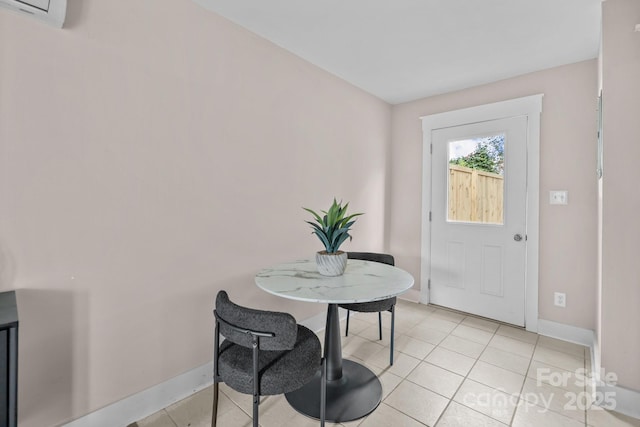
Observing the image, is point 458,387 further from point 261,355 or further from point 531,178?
point 531,178

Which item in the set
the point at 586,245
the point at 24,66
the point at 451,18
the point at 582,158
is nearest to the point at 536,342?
the point at 586,245

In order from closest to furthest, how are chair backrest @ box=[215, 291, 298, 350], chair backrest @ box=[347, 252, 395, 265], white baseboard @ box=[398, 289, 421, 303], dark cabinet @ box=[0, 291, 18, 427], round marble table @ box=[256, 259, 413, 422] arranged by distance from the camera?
dark cabinet @ box=[0, 291, 18, 427] < chair backrest @ box=[215, 291, 298, 350] < round marble table @ box=[256, 259, 413, 422] < chair backrest @ box=[347, 252, 395, 265] < white baseboard @ box=[398, 289, 421, 303]

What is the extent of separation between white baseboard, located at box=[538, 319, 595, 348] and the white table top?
188cm

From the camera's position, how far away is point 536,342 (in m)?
2.62

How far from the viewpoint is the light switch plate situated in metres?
2.64

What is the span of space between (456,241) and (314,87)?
217cm

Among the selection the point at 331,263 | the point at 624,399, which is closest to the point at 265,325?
the point at 331,263

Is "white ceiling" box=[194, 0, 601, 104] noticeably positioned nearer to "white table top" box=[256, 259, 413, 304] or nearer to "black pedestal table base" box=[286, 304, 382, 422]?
"white table top" box=[256, 259, 413, 304]

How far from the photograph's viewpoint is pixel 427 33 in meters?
2.17

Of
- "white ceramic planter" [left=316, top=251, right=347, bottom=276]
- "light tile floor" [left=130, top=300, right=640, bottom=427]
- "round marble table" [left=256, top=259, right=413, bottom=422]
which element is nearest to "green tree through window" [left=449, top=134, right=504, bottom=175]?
"light tile floor" [left=130, top=300, right=640, bottom=427]

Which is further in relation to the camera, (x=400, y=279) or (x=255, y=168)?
(x=255, y=168)

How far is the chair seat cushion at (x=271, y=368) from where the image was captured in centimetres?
126

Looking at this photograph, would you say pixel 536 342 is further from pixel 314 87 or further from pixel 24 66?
pixel 24 66

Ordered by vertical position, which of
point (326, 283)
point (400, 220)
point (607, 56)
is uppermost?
point (607, 56)
